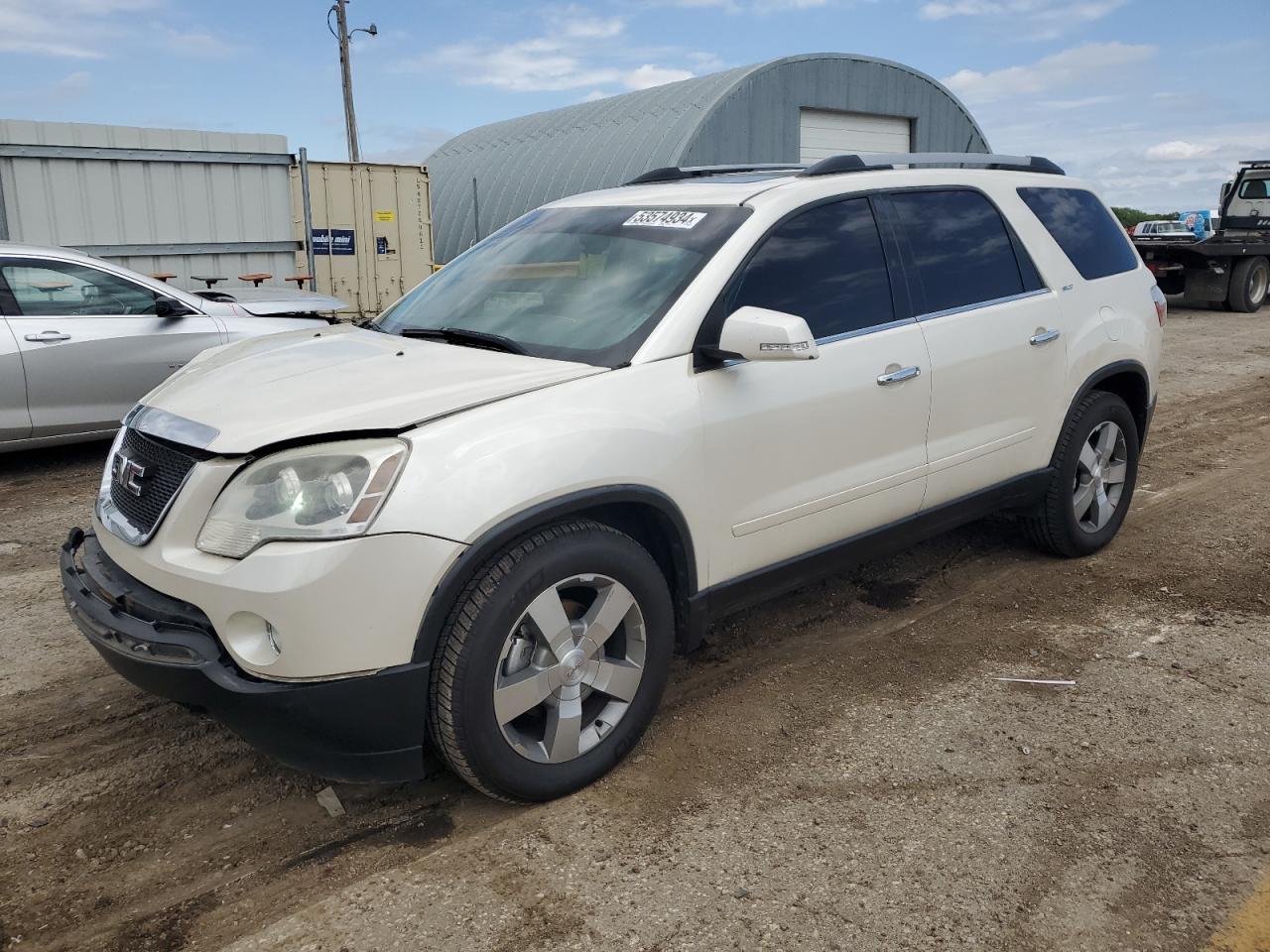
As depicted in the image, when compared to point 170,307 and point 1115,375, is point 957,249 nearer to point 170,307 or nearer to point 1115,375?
point 1115,375

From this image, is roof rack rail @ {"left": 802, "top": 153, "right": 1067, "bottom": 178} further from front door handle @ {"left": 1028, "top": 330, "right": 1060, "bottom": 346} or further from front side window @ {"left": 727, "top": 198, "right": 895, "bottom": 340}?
front door handle @ {"left": 1028, "top": 330, "right": 1060, "bottom": 346}

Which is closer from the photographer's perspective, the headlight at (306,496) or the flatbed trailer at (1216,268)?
the headlight at (306,496)

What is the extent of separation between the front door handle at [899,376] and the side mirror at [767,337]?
68cm

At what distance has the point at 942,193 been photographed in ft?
14.3

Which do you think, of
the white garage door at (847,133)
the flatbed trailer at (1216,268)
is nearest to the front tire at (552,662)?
the flatbed trailer at (1216,268)

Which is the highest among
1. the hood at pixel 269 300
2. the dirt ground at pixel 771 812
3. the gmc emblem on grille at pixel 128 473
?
the hood at pixel 269 300

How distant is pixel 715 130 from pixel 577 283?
18.1m

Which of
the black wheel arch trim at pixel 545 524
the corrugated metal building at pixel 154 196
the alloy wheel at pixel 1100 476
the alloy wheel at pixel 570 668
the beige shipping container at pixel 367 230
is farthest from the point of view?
the beige shipping container at pixel 367 230

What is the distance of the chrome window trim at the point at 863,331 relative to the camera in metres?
3.71

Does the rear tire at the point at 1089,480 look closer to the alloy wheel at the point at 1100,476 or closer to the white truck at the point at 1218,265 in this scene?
the alloy wheel at the point at 1100,476

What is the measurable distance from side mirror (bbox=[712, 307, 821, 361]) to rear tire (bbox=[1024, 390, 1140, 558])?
6.94 ft

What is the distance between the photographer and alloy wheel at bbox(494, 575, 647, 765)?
292cm

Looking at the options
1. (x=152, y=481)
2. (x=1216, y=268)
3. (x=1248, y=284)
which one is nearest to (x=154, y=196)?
(x=152, y=481)

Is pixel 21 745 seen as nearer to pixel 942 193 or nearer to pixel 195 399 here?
pixel 195 399
